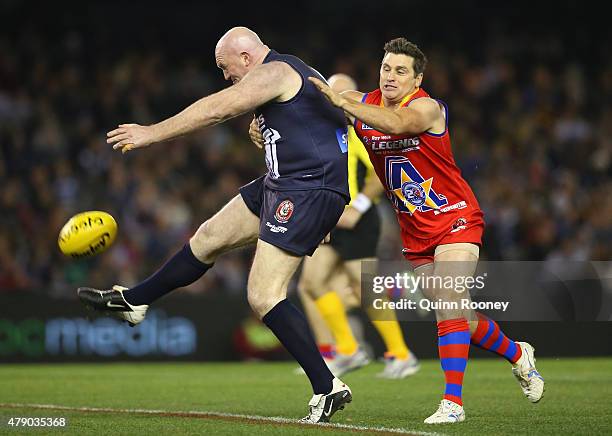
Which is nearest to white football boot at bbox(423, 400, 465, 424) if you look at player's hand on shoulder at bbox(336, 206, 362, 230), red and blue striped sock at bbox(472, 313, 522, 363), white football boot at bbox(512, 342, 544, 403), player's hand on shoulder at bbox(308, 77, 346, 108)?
red and blue striped sock at bbox(472, 313, 522, 363)

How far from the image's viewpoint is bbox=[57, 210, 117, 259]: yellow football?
7.34m

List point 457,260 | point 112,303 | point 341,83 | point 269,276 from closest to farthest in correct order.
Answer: point 269,276 < point 457,260 < point 112,303 < point 341,83

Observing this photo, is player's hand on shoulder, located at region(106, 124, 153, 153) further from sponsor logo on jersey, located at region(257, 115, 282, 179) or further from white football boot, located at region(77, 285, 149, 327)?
white football boot, located at region(77, 285, 149, 327)

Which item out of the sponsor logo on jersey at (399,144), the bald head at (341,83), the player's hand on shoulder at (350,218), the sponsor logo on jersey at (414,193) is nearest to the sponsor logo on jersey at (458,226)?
the sponsor logo on jersey at (414,193)

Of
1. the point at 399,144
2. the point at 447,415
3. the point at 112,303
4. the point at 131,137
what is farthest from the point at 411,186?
the point at 112,303

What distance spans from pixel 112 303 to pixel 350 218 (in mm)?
3937

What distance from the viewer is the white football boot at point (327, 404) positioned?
262 inches

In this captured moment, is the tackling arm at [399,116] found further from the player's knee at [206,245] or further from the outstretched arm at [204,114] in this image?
the player's knee at [206,245]

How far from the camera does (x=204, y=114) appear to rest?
650 centimetres

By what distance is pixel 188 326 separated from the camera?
1407 centimetres

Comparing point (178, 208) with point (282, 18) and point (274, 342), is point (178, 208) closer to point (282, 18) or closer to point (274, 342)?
point (274, 342)

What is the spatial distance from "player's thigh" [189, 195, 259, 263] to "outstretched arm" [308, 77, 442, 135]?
110 centimetres

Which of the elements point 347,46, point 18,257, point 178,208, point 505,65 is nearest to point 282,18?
point 347,46

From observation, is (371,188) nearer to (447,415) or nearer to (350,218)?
(350,218)
